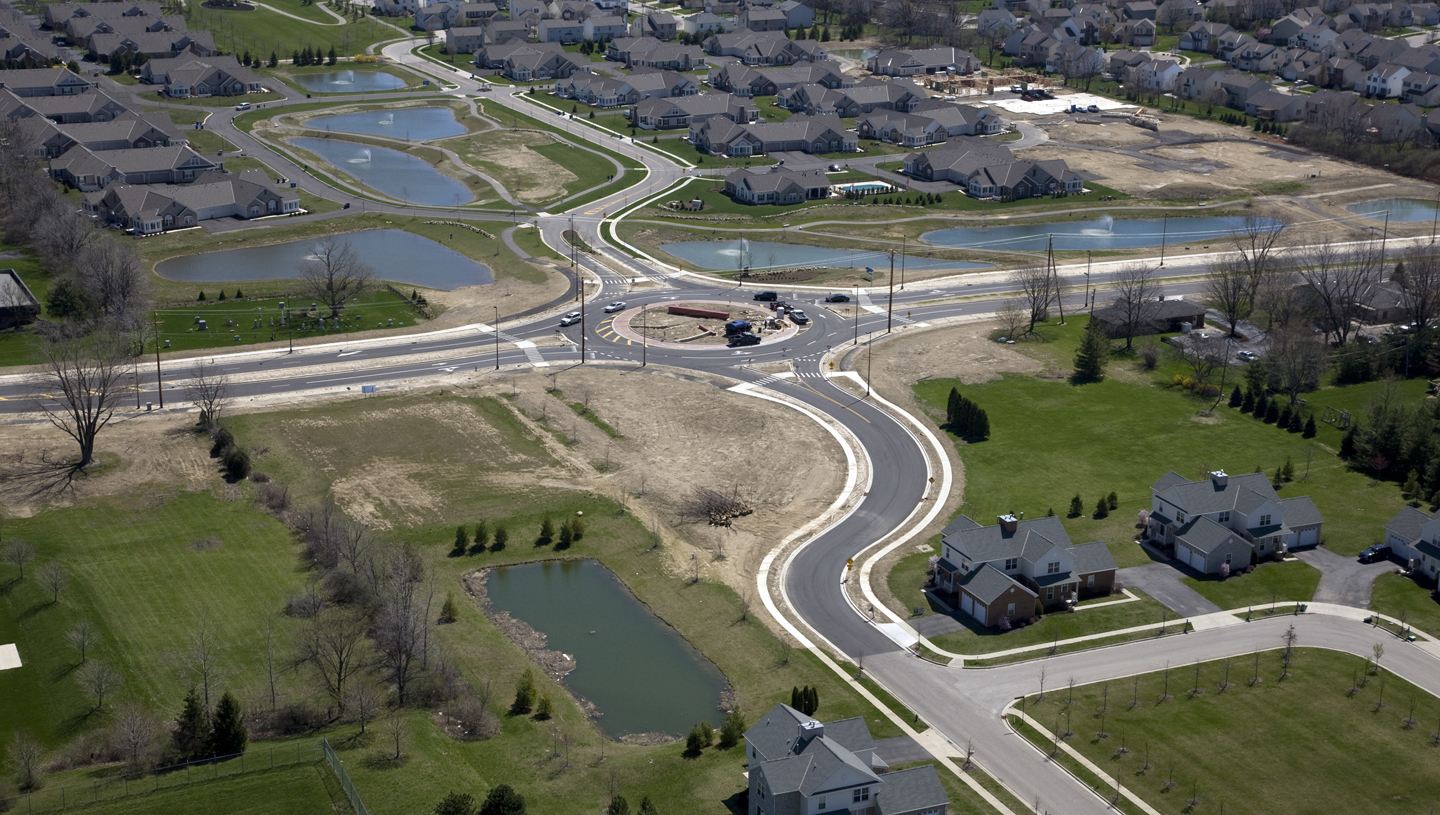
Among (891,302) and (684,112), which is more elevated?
(684,112)

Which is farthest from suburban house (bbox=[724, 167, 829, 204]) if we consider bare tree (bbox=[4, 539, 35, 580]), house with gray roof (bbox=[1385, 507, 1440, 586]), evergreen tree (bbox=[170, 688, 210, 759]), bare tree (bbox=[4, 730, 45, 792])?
bare tree (bbox=[4, 730, 45, 792])

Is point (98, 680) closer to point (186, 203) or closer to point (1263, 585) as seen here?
point (1263, 585)

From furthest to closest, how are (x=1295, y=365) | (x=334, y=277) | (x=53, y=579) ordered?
(x=334, y=277) → (x=1295, y=365) → (x=53, y=579)

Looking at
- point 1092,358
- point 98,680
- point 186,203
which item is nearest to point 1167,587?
point 1092,358

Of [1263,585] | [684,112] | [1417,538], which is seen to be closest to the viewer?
[1263,585]

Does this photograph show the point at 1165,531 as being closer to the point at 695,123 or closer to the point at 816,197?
the point at 816,197

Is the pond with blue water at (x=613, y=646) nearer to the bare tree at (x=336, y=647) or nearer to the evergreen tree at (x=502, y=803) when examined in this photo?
the bare tree at (x=336, y=647)

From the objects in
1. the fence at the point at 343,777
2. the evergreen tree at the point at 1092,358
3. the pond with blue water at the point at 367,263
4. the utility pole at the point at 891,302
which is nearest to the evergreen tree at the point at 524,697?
the fence at the point at 343,777

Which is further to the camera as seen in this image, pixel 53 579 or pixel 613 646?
pixel 53 579
